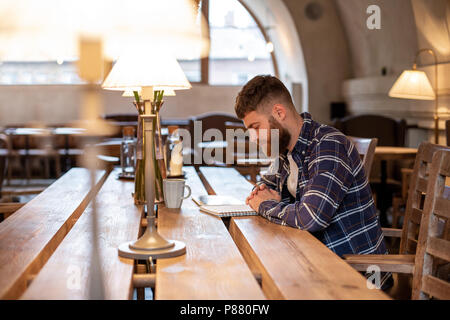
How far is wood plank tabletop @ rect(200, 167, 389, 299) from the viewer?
46.3 inches

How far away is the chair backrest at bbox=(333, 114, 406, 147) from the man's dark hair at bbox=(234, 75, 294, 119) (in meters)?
4.97

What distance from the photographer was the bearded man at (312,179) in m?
1.86

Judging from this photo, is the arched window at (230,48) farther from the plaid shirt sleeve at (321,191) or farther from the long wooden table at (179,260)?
the plaid shirt sleeve at (321,191)

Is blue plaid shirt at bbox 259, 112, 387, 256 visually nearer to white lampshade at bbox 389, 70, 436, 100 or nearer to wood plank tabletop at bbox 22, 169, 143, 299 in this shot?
wood plank tabletop at bbox 22, 169, 143, 299

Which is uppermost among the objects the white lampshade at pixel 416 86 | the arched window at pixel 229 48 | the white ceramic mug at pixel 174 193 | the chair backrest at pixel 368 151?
the arched window at pixel 229 48

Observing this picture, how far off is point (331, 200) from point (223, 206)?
0.50 m

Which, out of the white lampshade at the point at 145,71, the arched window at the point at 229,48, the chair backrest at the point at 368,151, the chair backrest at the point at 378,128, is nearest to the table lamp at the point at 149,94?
the white lampshade at the point at 145,71

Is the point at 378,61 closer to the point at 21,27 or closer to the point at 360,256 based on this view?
the point at 360,256

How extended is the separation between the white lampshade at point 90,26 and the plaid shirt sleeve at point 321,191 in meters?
1.07

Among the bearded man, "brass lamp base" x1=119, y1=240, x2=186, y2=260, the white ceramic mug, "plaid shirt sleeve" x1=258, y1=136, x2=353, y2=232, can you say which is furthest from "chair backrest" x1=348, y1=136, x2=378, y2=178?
"brass lamp base" x1=119, y1=240, x2=186, y2=260

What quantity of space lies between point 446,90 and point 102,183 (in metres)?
3.92

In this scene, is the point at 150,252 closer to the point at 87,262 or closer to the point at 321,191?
the point at 87,262

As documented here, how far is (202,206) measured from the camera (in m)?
2.24

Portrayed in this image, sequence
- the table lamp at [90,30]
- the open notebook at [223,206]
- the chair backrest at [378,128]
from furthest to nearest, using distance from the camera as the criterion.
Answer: the chair backrest at [378,128]
the open notebook at [223,206]
the table lamp at [90,30]
